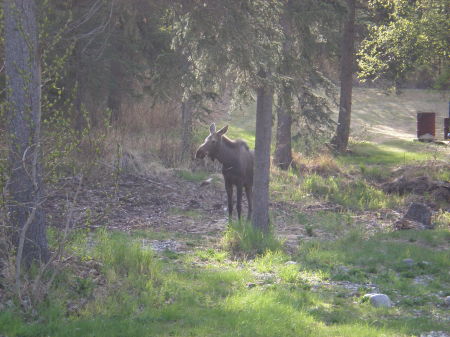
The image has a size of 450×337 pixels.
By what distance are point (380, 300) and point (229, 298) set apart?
2.17m

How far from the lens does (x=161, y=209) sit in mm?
17234

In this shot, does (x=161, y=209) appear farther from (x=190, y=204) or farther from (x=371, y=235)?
(x=371, y=235)

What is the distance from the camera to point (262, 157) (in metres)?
13.1

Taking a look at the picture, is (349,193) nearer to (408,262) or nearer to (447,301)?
(408,262)

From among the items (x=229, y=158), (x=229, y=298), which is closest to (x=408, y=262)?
(x=229, y=298)

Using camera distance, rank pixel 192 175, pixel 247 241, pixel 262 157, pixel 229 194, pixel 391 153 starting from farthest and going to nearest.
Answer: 1. pixel 391 153
2. pixel 192 175
3. pixel 229 194
4. pixel 262 157
5. pixel 247 241

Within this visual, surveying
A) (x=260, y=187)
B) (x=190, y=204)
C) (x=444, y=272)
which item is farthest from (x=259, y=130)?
(x=190, y=204)

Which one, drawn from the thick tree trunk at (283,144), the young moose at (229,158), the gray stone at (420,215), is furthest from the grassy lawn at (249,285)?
the thick tree trunk at (283,144)

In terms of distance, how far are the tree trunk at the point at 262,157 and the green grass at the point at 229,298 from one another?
117 centimetres

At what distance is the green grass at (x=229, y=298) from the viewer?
7.45 metres

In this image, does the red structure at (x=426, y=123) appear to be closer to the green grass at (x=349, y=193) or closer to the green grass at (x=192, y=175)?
the green grass at (x=349, y=193)

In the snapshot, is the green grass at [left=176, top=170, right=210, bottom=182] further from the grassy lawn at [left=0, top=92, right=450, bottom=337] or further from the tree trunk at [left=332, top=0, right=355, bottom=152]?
the tree trunk at [left=332, top=0, right=355, bottom=152]

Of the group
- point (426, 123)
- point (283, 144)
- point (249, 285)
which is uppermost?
point (426, 123)

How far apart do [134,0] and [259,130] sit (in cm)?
355
